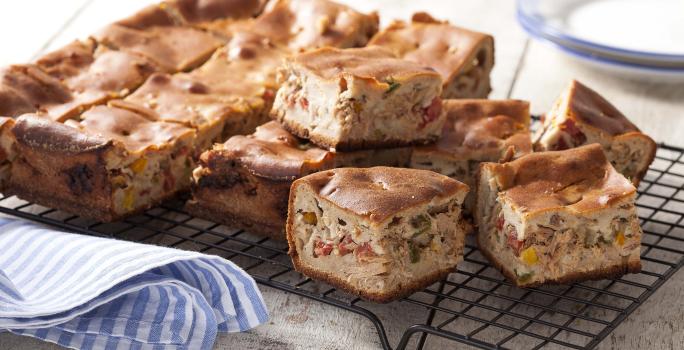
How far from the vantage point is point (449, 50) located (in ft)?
17.4

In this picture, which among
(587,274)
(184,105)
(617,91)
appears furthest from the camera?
(617,91)

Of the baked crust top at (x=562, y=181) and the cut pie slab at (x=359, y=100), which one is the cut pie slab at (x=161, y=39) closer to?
the cut pie slab at (x=359, y=100)

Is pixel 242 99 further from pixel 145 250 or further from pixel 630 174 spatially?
pixel 630 174

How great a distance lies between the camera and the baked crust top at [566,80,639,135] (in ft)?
14.7

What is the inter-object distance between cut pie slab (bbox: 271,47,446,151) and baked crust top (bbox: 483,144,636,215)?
56 cm

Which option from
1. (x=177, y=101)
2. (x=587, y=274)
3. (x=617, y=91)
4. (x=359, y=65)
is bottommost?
(x=617, y=91)

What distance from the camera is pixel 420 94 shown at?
175 inches

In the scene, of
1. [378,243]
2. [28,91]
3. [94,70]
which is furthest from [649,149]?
[28,91]

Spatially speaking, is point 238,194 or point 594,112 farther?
point 594,112

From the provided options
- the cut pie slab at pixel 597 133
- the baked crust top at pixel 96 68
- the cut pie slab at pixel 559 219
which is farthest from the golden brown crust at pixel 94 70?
the cut pie slab at pixel 597 133

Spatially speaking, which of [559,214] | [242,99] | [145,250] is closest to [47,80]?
[242,99]

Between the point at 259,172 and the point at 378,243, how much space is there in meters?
0.77

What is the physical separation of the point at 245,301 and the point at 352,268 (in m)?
0.43

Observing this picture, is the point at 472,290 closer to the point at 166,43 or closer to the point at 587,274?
the point at 587,274
